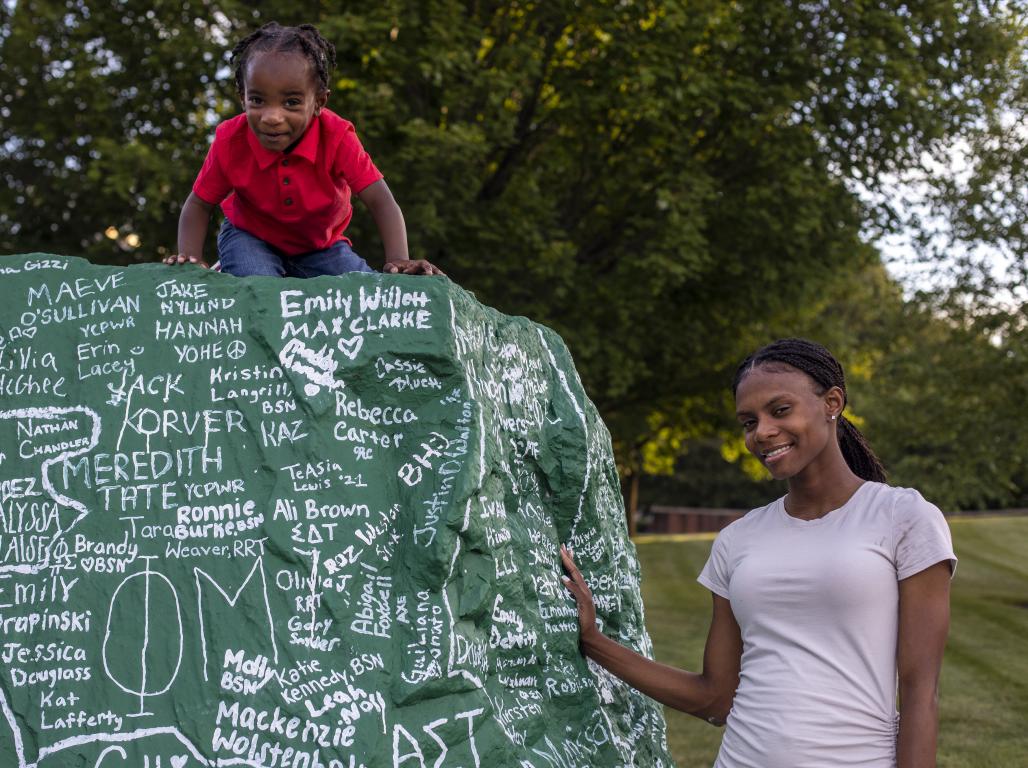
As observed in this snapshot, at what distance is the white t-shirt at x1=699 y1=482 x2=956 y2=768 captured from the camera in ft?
9.95

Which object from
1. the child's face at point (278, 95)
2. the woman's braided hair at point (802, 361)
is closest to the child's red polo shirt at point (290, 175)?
the child's face at point (278, 95)

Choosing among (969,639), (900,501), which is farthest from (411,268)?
(969,639)

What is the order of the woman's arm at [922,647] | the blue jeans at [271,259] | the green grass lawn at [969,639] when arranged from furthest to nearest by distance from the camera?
the green grass lawn at [969,639]
the blue jeans at [271,259]
the woman's arm at [922,647]

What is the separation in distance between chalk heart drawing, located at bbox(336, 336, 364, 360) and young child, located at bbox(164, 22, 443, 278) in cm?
33

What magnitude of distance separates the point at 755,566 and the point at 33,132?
457 inches

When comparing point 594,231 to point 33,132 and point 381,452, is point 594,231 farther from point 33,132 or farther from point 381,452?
point 381,452

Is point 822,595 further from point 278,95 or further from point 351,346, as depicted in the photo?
point 278,95

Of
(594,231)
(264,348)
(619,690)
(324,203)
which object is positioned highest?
(594,231)

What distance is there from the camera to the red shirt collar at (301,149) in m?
4.14

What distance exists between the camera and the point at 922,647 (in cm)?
300

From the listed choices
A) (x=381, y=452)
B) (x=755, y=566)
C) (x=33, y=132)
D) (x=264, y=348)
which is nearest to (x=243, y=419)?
(x=264, y=348)

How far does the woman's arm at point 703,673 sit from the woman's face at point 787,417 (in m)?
0.54

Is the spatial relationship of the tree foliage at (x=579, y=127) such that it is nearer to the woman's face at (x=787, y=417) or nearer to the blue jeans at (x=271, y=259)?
the blue jeans at (x=271, y=259)

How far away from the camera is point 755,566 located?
326 centimetres
